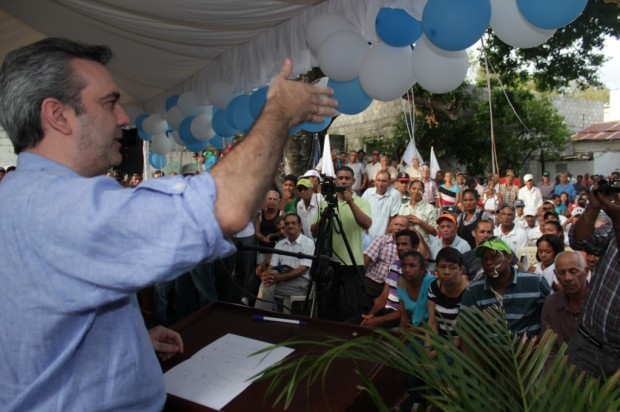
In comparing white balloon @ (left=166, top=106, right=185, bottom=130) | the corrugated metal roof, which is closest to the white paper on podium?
white balloon @ (left=166, top=106, right=185, bottom=130)

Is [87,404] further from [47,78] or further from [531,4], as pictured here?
[531,4]

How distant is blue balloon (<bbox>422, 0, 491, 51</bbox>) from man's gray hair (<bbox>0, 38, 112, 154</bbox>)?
2083 mm

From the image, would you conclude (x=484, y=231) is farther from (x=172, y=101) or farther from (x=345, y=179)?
(x=172, y=101)

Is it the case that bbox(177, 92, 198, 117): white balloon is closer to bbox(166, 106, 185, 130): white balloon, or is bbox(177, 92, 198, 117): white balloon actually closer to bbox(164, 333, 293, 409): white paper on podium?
bbox(166, 106, 185, 130): white balloon

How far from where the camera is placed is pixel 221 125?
206 inches

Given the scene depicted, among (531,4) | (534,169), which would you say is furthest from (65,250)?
(534,169)

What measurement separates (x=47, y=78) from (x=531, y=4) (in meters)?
2.35

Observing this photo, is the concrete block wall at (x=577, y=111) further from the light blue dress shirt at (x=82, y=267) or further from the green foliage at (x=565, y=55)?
the light blue dress shirt at (x=82, y=267)

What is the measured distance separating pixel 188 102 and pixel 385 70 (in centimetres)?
288

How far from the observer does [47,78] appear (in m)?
0.98

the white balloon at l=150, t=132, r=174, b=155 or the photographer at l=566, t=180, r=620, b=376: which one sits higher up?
the white balloon at l=150, t=132, r=174, b=155

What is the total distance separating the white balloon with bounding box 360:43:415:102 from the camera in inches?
127

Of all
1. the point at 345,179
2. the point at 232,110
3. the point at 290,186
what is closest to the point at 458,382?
the point at 345,179

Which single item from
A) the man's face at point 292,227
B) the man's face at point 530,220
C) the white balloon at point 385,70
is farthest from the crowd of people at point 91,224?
the man's face at point 530,220
